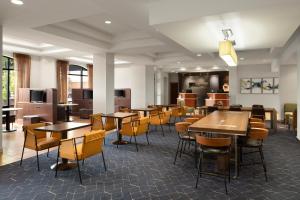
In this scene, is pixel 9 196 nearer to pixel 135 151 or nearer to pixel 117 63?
pixel 135 151

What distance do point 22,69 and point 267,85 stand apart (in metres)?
12.3

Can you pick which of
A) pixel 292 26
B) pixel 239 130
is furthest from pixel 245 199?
pixel 292 26

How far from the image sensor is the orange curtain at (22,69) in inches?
→ 368

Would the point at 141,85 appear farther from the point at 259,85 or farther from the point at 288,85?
the point at 288,85

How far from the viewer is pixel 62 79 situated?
11375mm

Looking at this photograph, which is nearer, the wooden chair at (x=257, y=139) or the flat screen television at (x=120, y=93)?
the wooden chair at (x=257, y=139)

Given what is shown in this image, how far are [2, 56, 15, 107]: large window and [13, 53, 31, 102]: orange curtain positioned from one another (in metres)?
0.36

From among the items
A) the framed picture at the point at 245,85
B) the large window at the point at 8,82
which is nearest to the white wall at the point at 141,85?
the framed picture at the point at 245,85

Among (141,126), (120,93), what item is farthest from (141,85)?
(141,126)

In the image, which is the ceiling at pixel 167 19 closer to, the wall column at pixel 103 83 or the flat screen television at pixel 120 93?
the wall column at pixel 103 83

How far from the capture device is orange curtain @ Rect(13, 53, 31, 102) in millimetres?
9352

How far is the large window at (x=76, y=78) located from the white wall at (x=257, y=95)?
9.08 m

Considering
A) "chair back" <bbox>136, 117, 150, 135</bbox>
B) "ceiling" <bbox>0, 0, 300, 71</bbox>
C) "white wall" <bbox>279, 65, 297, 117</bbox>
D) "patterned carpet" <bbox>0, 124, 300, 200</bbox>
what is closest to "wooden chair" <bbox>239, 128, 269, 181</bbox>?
"patterned carpet" <bbox>0, 124, 300, 200</bbox>

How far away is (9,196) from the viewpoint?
294 centimetres
